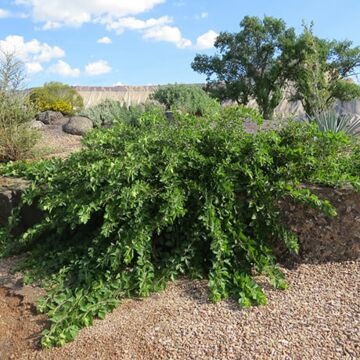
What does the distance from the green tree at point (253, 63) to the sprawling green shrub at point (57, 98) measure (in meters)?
7.87

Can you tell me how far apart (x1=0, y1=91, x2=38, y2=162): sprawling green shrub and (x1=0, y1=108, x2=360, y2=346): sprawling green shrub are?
4.10m

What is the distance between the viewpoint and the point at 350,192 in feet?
13.1

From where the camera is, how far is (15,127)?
8320 mm

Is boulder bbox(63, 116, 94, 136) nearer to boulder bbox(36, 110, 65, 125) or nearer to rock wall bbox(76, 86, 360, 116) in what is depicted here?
boulder bbox(36, 110, 65, 125)

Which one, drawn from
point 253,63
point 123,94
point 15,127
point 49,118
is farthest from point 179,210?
point 123,94

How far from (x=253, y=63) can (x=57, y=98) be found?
39.1 feet

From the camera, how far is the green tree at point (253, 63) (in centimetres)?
2744

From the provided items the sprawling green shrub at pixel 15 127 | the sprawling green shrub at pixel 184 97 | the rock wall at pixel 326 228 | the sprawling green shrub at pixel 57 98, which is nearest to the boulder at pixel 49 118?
the sprawling green shrub at pixel 184 97

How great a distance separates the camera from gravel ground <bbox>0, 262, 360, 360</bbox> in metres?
3.05

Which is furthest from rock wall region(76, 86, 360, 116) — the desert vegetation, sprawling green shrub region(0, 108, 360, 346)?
sprawling green shrub region(0, 108, 360, 346)

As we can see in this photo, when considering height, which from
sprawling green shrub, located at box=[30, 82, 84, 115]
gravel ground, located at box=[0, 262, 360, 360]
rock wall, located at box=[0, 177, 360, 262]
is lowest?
gravel ground, located at box=[0, 262, 360, 360]

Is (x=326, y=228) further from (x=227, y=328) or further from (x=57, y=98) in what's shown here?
(x=57, y=98)

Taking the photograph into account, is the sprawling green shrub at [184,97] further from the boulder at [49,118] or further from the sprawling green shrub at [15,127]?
the sprawling green shrub at [15,127]

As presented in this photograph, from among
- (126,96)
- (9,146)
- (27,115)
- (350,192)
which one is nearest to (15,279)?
(350,192)
